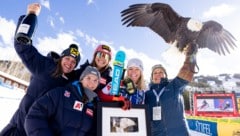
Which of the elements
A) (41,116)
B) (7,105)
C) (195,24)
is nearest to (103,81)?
(41,116)

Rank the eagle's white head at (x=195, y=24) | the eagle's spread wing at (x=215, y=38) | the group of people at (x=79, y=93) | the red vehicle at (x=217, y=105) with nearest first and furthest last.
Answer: the group of people at (x=79, y=93)
the eagle's white head at (x=195, y=24)
the eagle's spread wing at (x=215, y=38)
the red vehicle at (x=217, y=105)

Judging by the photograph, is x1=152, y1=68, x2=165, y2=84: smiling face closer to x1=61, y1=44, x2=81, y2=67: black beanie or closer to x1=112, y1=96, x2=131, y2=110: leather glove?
x1=61, y1=44, x2=81, y2=67: black beanie

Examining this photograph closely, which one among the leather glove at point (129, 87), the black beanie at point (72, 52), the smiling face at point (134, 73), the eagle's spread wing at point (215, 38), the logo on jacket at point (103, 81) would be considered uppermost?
the eagle's spread wing at point (215, 38)

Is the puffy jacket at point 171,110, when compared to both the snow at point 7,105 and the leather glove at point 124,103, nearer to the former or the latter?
the leather glove at point 124,103

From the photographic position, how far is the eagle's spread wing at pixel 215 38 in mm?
Result: 4666

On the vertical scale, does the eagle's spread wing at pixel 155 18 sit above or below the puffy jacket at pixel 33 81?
above

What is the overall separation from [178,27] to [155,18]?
0.98 metres

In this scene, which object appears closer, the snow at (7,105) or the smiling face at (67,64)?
the smiling face at (67,64)

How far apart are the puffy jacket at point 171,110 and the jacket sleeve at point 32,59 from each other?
3.68ft

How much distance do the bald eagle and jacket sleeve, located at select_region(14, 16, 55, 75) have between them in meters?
2.13

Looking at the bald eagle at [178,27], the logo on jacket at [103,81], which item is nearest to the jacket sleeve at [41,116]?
the logo on jacket at [103,81]

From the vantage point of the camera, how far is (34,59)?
2.32 metres

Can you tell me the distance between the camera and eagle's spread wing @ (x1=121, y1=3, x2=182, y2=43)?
5.11 m

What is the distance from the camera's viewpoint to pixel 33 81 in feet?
7.72
